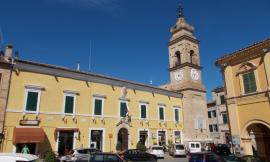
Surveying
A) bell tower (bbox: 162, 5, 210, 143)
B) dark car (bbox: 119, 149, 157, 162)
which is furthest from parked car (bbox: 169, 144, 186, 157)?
dark car (bbox: 119, 149, 157, 162)

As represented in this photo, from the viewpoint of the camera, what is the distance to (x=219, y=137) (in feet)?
159

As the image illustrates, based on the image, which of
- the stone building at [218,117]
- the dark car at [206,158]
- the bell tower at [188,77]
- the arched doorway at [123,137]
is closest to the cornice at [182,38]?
the bell tower at [188,77]

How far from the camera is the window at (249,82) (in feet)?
65.5

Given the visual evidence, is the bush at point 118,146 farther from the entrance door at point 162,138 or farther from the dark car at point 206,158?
the dark car at point 206,158

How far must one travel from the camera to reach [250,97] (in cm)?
1991

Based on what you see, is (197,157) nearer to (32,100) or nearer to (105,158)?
(105,158)

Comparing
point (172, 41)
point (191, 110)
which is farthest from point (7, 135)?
point (172, 41)

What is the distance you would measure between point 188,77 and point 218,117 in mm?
13677

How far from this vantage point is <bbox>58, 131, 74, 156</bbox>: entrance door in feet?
79.8

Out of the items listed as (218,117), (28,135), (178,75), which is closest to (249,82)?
(28,135)

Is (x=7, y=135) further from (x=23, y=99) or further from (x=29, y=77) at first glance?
(x=29, y=77)

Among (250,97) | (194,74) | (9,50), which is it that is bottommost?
(250,97)

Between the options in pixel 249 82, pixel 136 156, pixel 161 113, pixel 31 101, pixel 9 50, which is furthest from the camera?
pixel 161 113

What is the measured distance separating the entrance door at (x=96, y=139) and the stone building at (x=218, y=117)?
28210 mm
